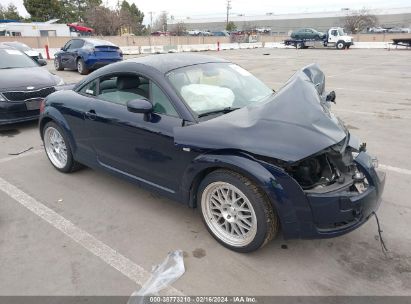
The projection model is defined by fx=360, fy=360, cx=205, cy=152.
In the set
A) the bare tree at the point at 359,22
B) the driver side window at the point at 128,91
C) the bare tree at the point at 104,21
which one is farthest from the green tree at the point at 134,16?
the driver side window at the point at 128,91

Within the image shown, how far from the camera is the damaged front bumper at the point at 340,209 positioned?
2.59 m

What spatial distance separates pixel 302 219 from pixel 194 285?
934mm

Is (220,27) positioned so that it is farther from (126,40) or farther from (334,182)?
(334,182)

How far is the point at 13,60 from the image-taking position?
772 centimetres

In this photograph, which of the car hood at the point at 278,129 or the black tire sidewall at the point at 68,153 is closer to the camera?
the car hood at the point at 278,129

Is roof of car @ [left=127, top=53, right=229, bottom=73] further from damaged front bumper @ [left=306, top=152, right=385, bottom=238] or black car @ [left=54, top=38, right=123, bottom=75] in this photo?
black car @ [left=54, top=38, right=123, bottom=75]

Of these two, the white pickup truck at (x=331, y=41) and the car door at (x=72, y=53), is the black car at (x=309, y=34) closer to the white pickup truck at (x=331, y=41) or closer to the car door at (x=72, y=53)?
the white pickup truck at (x=331, y=41)

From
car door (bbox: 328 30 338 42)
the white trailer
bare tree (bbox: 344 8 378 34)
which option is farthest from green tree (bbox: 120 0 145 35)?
car door (bbox: 328 30 338 42)

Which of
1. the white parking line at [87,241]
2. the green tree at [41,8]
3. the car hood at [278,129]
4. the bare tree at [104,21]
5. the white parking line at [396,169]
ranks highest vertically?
the green tree at [41,8]

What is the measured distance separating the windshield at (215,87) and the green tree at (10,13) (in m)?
81.0

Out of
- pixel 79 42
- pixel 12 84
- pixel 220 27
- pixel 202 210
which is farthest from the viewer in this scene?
pixel 220 27

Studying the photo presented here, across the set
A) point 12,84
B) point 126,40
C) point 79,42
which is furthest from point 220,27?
point 12,84

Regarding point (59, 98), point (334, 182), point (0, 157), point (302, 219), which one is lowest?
point (0, 157)

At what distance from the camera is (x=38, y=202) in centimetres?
396
